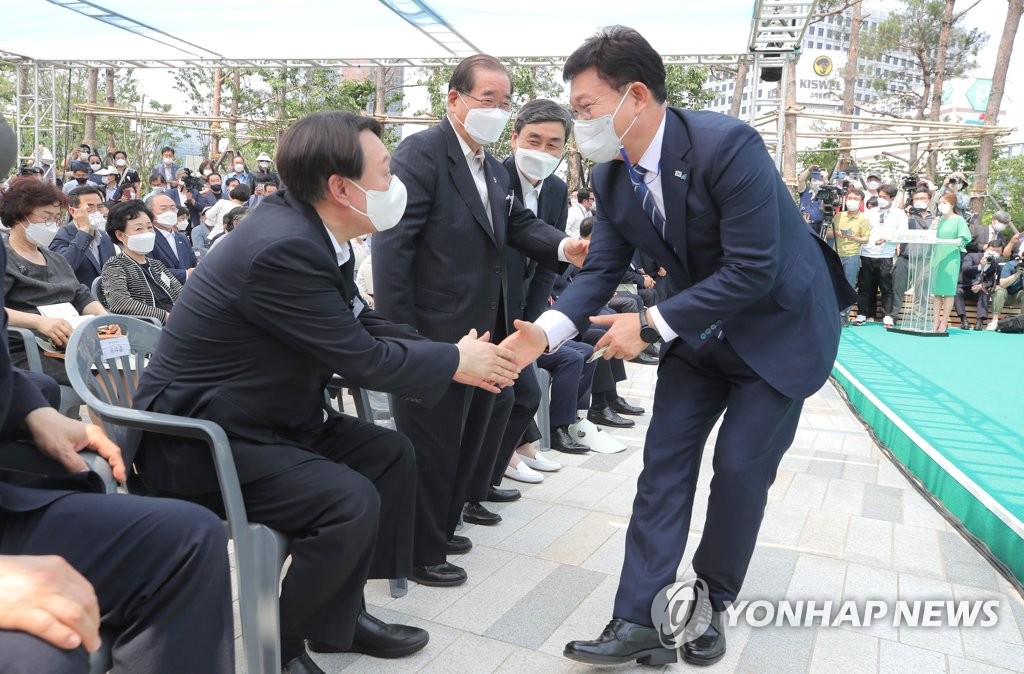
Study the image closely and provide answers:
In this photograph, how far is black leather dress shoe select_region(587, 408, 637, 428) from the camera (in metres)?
5.40

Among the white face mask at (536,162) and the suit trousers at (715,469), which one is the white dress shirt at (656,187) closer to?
the suit trousers at (715,469)

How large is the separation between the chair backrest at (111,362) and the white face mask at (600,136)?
1459mm

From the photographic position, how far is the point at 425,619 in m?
2.59

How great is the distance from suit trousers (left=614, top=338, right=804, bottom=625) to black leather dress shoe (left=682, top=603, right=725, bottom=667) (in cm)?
5

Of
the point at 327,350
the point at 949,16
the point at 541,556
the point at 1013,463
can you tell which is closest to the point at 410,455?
the point at 327,350

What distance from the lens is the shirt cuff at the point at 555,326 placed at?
2572 mm

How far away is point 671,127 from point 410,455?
3.95ft

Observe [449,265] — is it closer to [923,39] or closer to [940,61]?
[940,61]

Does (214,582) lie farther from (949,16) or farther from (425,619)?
(949,16)

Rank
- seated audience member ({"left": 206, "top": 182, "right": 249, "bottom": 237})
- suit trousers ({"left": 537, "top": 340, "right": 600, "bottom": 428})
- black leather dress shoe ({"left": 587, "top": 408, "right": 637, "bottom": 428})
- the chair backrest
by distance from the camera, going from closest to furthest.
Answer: the chair backrest
suit trousers ({"left": 537, "top": 340, "right": 600, "bottom": 428})
black leather dress shoe ({"left": 587, "top": 408, "right": 637, "bottom": 428})
seated audience member ({"left": 206, "top": 182, "right": 249, "bottom": 237})

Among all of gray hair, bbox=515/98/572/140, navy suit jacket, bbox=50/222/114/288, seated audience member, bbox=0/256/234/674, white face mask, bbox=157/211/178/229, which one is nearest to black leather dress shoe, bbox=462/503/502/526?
gray hair, bbox=515/98/572/140

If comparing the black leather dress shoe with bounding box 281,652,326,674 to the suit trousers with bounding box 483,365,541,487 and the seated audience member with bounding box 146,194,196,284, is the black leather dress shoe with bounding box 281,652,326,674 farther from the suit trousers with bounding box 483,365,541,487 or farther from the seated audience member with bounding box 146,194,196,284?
the seated audience member with bounding box 146,194,196,284

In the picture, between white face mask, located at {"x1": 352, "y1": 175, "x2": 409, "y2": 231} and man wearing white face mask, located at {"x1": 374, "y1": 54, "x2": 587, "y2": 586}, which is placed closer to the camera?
white face mask, located at {"x1": 352, "y1": 175, "x2": 409, "y2": 231}

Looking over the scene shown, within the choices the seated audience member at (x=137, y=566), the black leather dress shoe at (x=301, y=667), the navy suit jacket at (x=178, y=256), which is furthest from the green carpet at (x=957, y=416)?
the navy suit jacket at (x=178, y=256)
